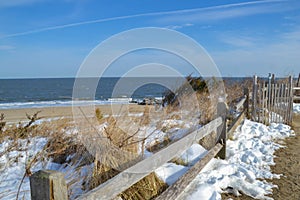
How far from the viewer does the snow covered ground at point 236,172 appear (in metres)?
3.58

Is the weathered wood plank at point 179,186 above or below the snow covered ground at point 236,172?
above

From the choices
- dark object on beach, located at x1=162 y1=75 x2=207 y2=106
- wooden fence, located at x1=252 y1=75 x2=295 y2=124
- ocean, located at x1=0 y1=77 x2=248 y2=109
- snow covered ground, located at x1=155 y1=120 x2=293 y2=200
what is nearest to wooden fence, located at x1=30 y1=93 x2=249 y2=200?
snow covered ground, located at x1=155 y1=120 x2=293 y2=200

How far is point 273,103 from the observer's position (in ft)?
30.4

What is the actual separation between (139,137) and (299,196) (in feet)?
8.38

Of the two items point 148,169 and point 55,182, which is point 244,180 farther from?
point 55,182

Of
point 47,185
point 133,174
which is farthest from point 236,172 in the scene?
point 47,185

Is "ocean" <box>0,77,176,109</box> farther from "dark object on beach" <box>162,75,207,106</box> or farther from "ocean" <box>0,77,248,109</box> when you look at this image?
"dark object on beach" <box>162,75,207,106</box>

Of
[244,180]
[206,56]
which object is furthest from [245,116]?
[244,180]

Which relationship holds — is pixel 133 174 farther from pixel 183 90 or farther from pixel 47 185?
pixel 183 90

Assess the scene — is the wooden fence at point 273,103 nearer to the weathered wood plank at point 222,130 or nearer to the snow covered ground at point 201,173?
the snow covered ground at point 201,173

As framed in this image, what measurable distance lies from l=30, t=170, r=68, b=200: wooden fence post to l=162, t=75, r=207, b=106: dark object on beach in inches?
287

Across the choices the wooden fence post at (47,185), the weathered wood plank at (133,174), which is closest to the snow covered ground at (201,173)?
the weathered wood plank at (133,174)

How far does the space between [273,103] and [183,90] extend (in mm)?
3419

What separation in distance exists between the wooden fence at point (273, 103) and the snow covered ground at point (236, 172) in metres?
2.70
